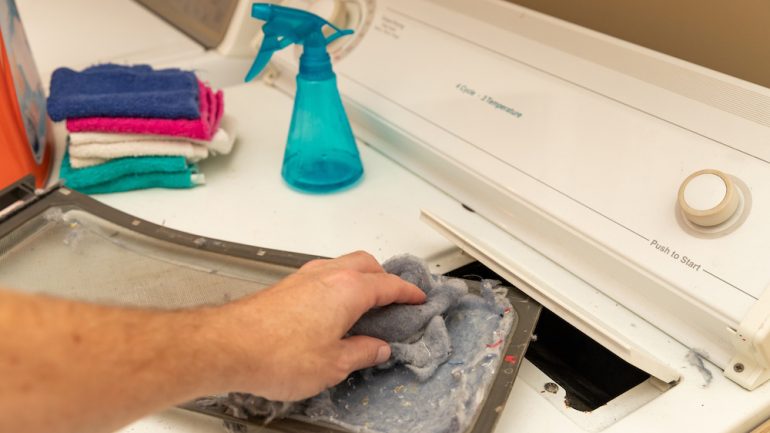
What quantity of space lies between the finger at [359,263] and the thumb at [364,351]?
0.22ft

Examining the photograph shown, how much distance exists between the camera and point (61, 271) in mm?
753

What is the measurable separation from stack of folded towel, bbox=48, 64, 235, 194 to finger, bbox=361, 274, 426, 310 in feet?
1.31

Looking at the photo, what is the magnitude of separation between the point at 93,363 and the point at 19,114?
0.60 m

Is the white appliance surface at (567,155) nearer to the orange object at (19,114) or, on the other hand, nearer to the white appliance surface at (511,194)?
the white appliance surface at (511,194)

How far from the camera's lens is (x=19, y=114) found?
2.87 ft

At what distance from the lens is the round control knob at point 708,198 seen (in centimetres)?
61

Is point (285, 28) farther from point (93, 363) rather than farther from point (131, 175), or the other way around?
point (93, 363)

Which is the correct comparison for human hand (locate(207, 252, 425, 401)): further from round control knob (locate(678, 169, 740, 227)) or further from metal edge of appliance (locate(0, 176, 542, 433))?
round control knob (locate(678, 169, 740, 227))

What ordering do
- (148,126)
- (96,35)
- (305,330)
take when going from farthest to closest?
1. (96,35)
2. (148,126)
3. (305,330)

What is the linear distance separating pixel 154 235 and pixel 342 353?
0.33 metres

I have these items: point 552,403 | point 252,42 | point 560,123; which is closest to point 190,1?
point 252,42

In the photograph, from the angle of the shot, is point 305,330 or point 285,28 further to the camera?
point 285,28

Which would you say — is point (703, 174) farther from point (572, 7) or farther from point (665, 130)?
point (572, 7)

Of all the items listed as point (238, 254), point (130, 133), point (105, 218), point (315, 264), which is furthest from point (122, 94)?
point (315, 264)
